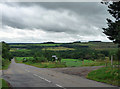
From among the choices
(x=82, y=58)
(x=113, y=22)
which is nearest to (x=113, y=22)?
(x=113, y=22)

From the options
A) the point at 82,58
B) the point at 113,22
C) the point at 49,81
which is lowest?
the point at 82,58

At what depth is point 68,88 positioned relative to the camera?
1124 centimetres

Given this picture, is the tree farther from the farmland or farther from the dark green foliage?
the farmland

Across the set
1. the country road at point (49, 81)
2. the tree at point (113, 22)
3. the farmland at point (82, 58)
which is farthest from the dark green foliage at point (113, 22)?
the country road at point (49, 81)

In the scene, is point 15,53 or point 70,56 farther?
point 15,53

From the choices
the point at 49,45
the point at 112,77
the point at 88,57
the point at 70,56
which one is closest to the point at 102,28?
the point at 112,77

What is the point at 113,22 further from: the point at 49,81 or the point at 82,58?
the point at 82,58

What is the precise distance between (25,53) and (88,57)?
2470 inches

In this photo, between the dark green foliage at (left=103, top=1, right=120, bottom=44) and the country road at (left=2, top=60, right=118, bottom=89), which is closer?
the country road at (left=2, top=60, right=118, bottom=89)

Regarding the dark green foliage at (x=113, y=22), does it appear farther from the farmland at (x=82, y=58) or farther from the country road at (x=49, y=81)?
the country road at (x=49, y=81)

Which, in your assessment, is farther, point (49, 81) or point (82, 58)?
point (82, 58)

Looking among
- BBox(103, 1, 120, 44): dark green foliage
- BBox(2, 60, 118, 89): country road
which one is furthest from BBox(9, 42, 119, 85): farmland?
BBox(103, 1, 120, 44): dark green foliage

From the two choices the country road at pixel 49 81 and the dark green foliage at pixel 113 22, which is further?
the dark green foliage at pixel 113 22

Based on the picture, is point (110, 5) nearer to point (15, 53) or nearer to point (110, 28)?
point (110, 28)
